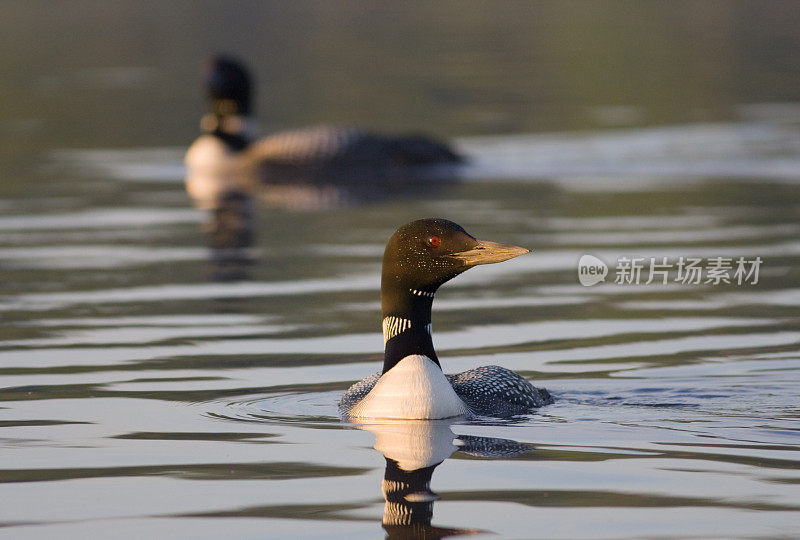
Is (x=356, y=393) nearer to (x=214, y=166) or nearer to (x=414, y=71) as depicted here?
(x=214, y=166)

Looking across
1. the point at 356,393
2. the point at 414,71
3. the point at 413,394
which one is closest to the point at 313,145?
the point at 356,393

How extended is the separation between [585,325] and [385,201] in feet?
22.6

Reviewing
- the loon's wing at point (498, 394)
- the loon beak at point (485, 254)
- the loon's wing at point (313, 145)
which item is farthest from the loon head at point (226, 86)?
the loon beak at point (485, 254)

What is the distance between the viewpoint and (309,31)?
170 ft

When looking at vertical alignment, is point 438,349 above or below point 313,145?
below

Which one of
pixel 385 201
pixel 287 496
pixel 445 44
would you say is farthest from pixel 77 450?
pixel 445 44

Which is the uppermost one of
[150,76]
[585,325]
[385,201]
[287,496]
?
[150,76]

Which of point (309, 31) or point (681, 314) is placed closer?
point (681, 314)

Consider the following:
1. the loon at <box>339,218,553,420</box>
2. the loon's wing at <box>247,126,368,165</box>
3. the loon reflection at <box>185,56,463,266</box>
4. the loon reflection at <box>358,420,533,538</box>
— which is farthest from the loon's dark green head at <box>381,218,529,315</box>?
the loon's wing at <box>247,126,368,165</box>

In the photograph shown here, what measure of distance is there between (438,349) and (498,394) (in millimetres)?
1746

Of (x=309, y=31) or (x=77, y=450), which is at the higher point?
(x=309, y=31)

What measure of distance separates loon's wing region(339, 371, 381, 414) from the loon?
0.11 feet

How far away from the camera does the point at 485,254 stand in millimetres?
7227

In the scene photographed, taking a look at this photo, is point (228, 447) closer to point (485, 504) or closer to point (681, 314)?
point (485, 504)
